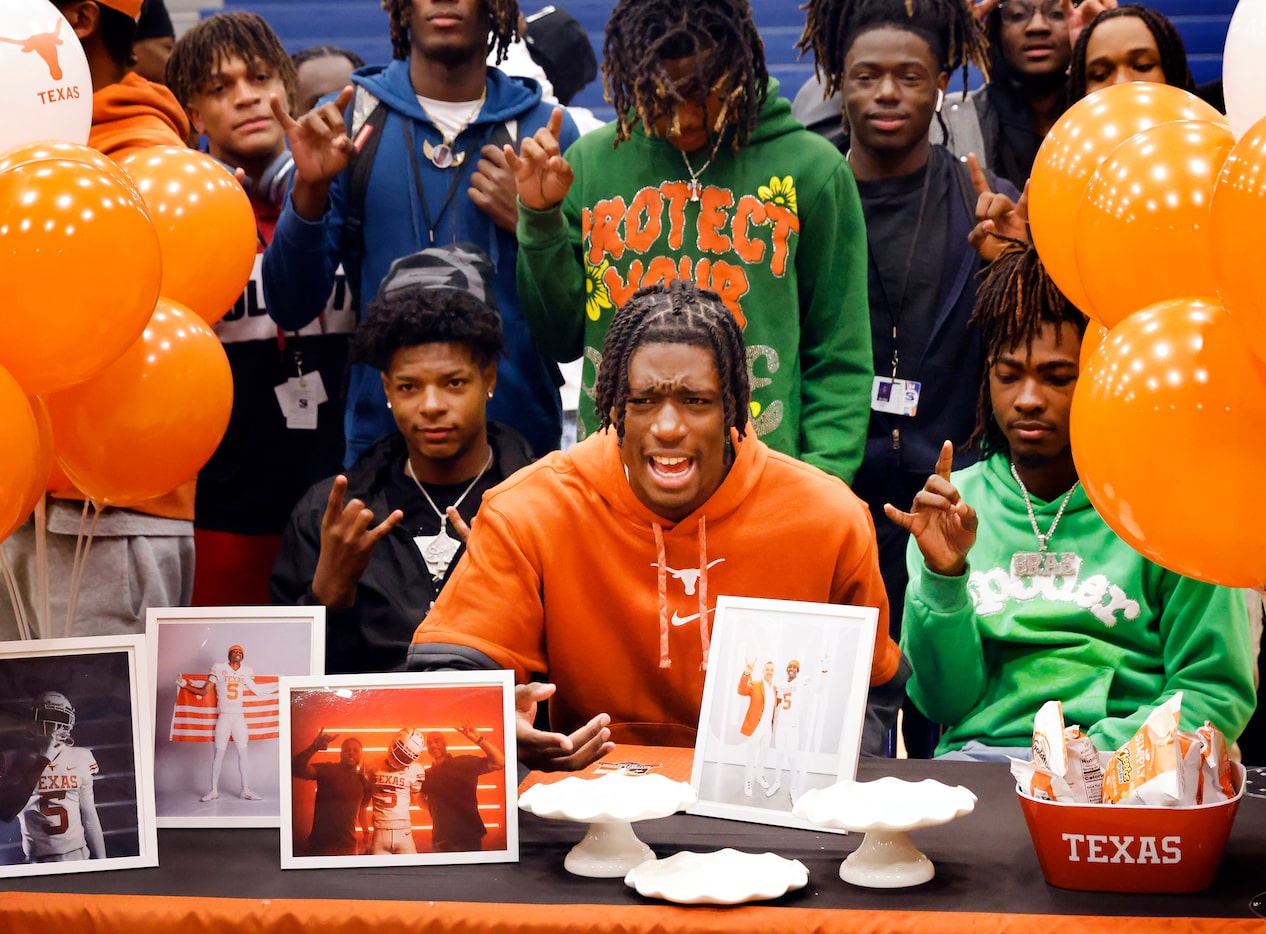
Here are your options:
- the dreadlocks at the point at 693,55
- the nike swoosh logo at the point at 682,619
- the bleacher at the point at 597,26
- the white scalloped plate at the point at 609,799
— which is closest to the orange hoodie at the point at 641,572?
the nike swoosh logo at the point at 682,619

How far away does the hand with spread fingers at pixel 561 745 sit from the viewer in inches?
85.5

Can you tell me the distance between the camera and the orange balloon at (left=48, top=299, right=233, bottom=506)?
2.26 m

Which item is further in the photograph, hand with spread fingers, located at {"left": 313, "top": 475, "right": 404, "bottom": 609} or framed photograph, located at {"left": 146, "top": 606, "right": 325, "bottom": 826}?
hand with spread fingers, located at {"left": 313, "top": 475, "right": 404, "bottom": 609}

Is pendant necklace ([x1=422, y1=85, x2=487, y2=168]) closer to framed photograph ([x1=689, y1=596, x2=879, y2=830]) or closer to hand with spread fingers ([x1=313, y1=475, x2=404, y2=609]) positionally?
hand with spread fingers ([x1=313, y1=475, x2=404, y2=609])

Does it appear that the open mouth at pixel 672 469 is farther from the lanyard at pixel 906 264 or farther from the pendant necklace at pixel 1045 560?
the lanyard at pixel 906 264

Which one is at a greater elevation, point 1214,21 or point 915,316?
point 1214,21

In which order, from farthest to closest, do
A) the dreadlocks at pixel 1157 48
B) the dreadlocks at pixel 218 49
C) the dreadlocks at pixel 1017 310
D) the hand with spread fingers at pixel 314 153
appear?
the dreadlocks at pixel 218 49
the dreadlocks at pixel 1157 48
the hand with spread fingers at pixel 314 153
the dreadlocks at pixel 1017 310

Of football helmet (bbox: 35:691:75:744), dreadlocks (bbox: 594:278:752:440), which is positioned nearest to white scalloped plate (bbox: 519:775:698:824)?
football helmet (bbox: 35:691:75:744)

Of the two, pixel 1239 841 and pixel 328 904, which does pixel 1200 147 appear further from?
pixel 328 904

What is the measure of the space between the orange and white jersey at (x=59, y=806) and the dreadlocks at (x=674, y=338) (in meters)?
0.99

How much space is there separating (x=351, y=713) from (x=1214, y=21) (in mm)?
6871

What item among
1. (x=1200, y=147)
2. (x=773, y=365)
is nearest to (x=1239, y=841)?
(x=1200, y=147)

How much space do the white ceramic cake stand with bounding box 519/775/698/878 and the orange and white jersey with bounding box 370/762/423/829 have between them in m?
0.14

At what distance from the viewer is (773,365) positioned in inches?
127
